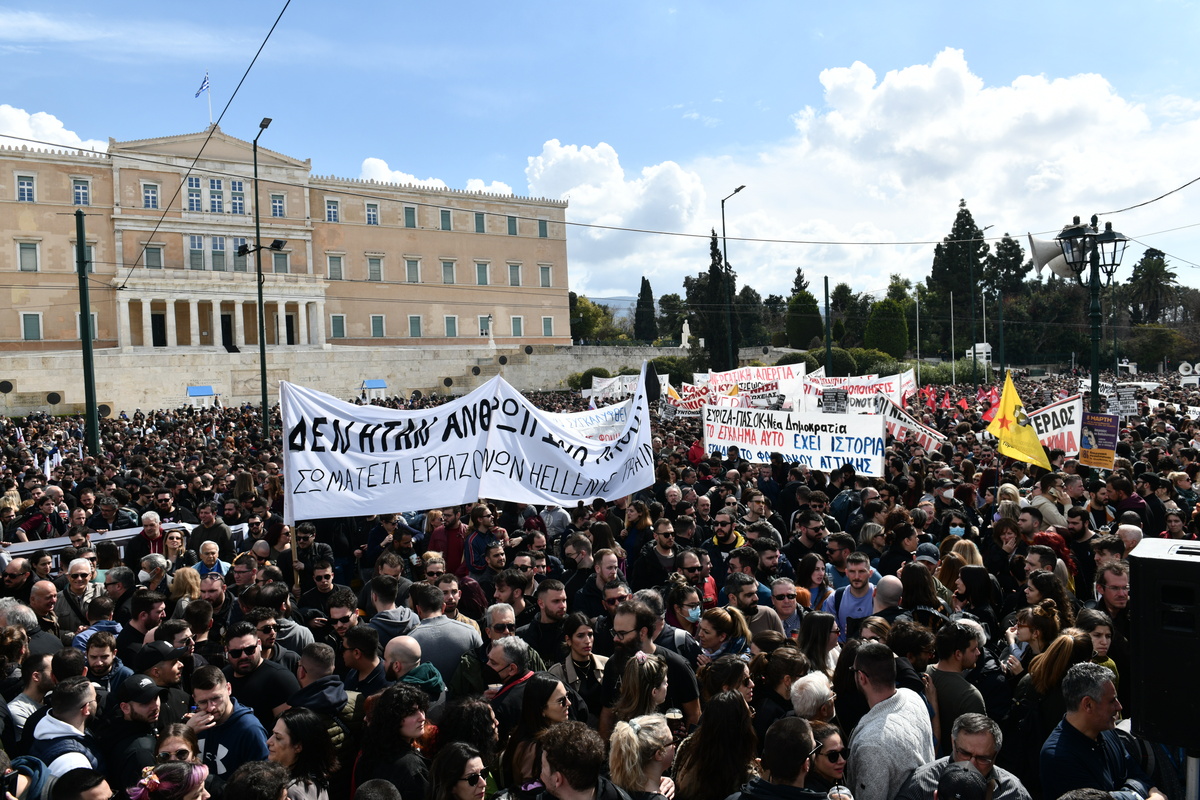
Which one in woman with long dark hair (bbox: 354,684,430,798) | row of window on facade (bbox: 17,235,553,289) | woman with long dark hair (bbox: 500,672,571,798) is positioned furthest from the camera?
row of window on facade (bbox: 17,235,553,289)

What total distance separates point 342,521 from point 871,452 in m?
6.12

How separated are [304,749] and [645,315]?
89.3m

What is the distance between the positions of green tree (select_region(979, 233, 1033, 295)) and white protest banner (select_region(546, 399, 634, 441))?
76258 millimetres

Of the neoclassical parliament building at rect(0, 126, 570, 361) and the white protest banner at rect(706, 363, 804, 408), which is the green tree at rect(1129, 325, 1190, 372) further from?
the white protest banner at rect(706, 363, 804, 408)

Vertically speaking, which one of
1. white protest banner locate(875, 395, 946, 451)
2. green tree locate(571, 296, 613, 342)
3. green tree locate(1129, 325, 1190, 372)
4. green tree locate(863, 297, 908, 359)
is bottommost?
white protest banner locate(875, 395, 946, 451)

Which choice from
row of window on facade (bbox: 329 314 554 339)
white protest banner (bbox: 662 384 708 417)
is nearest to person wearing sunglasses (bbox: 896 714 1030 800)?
white protest banner (bbox: 662 384 708 417)

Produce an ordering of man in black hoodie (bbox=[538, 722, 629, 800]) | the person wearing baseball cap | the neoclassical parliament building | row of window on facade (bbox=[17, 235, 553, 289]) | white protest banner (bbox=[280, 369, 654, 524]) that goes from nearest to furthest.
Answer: man in black hoodie (bbox=[538, 722, 629, 800]), the person wearing baseball cap, white protest banner (bbox=[280, 369, 654, 524]), the neoclassical parliament building, row of window on facade (bbox=[17, 235, 553, 289])

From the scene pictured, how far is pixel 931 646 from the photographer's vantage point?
182 inches

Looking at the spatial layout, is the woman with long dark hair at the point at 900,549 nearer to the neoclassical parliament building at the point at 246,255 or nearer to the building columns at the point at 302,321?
the neoclassical parliament building at the point at 246,255

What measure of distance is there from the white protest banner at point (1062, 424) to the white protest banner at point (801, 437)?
2.61 m

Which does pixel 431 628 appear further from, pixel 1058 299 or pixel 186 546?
pixel 1058 299

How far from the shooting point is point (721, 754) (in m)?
3.67

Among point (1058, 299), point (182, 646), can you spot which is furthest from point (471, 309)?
point (182, 646)

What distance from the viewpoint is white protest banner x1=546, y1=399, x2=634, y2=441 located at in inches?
389
